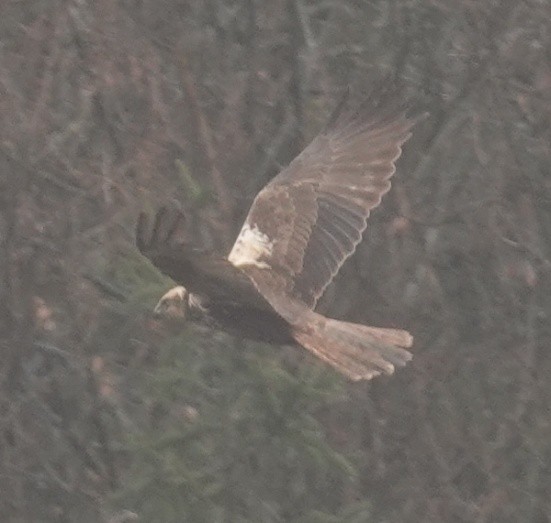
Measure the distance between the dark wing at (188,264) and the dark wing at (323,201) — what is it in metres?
0.36

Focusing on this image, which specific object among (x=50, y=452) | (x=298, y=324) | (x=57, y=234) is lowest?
(x=50, y=452)

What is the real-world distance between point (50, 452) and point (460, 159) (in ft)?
6.61

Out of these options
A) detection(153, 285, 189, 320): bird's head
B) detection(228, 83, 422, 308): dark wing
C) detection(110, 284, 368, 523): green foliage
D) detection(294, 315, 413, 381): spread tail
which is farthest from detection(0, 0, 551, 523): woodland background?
detection(294, 315, 413, 381): spread tail

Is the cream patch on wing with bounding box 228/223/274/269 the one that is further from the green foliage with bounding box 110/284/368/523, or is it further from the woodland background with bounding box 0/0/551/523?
the woodland background with bounding box 0/0/551/523

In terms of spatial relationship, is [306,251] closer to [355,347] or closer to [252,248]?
[252,248]

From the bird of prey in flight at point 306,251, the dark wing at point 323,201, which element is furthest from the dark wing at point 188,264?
the dark wing at point 323,201

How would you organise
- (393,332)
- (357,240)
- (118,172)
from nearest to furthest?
(393,332) < (357,240) < (118,172)

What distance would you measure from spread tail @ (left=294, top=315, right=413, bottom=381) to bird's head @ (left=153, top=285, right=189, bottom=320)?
0.39m

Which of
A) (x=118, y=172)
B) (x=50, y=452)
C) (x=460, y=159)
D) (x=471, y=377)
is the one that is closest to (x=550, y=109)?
(x=460, y=159)

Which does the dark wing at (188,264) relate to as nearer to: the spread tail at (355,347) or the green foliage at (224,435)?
the spread tail at (355,347)

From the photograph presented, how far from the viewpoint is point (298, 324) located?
836 cm

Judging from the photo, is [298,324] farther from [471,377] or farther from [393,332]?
[471,377]

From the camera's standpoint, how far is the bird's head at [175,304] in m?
8.49

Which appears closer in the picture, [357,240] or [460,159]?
[357,240]
